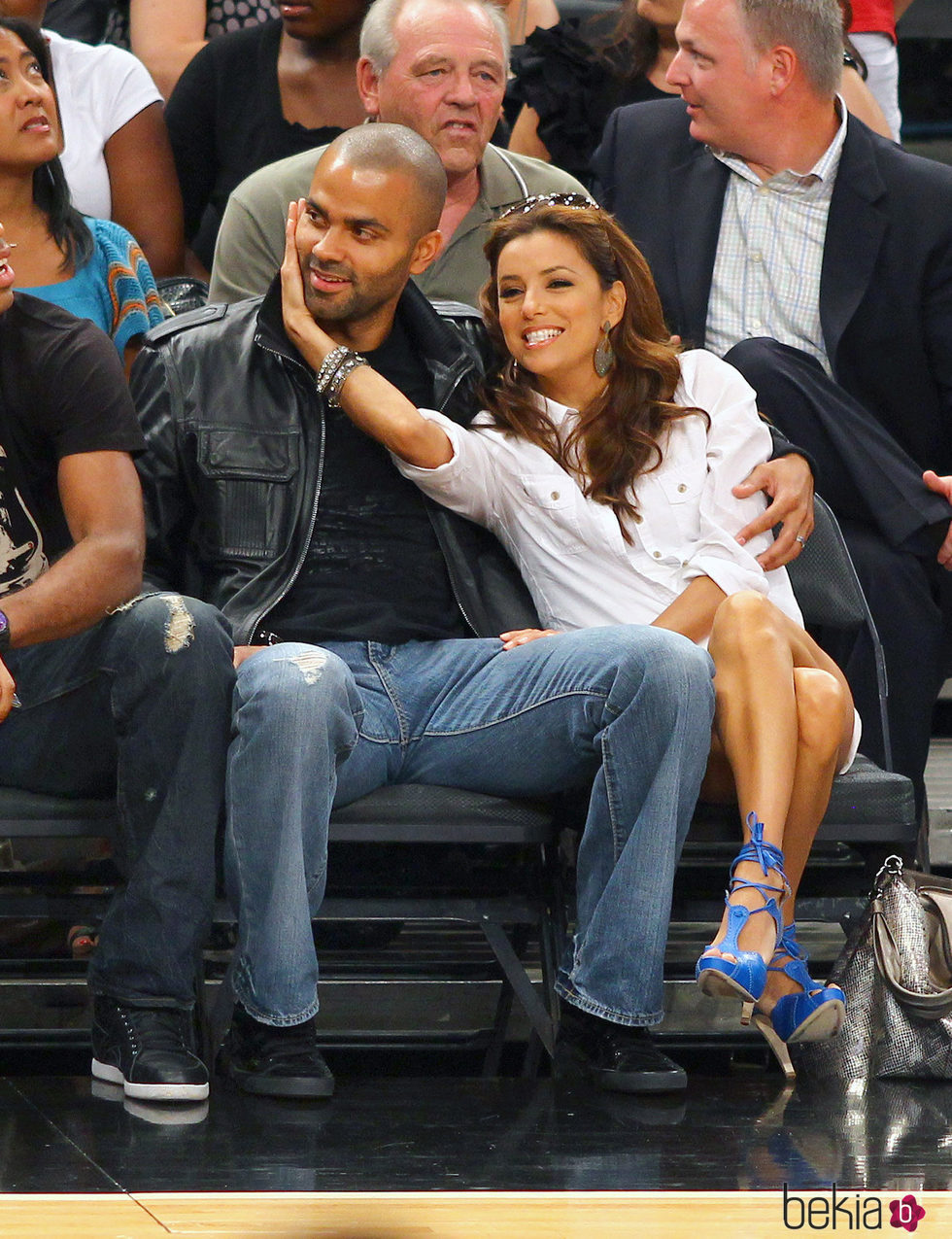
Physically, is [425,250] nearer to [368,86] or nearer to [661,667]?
[368,86]

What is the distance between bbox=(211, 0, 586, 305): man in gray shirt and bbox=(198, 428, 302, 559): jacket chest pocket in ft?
2.09

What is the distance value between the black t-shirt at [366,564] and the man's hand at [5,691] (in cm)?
53

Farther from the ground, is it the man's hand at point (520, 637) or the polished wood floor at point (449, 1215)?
the man's hand at point (520, 637)

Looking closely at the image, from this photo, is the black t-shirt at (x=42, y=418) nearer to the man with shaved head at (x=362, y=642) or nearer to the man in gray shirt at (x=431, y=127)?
the man with shaved head at (x=362, y=642)

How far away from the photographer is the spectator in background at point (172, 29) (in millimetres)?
4516

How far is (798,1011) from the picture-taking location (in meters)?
2.69

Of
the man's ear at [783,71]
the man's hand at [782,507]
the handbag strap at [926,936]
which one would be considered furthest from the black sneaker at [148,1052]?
the man's ear at [783,71]

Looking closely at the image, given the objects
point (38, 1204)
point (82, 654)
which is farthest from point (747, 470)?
point (38, 1204)

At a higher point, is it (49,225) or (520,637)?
(49,225)

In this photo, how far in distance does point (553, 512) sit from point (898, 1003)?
0.96 m

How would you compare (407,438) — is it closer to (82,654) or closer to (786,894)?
(82,654)

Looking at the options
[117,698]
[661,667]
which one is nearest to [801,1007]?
[661,667]

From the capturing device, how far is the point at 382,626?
3.01 meters

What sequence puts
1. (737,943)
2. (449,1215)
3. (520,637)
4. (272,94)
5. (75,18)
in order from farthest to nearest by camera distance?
(75,18)
(272,94)
(520,637)
(737,943)
(449,1215)
